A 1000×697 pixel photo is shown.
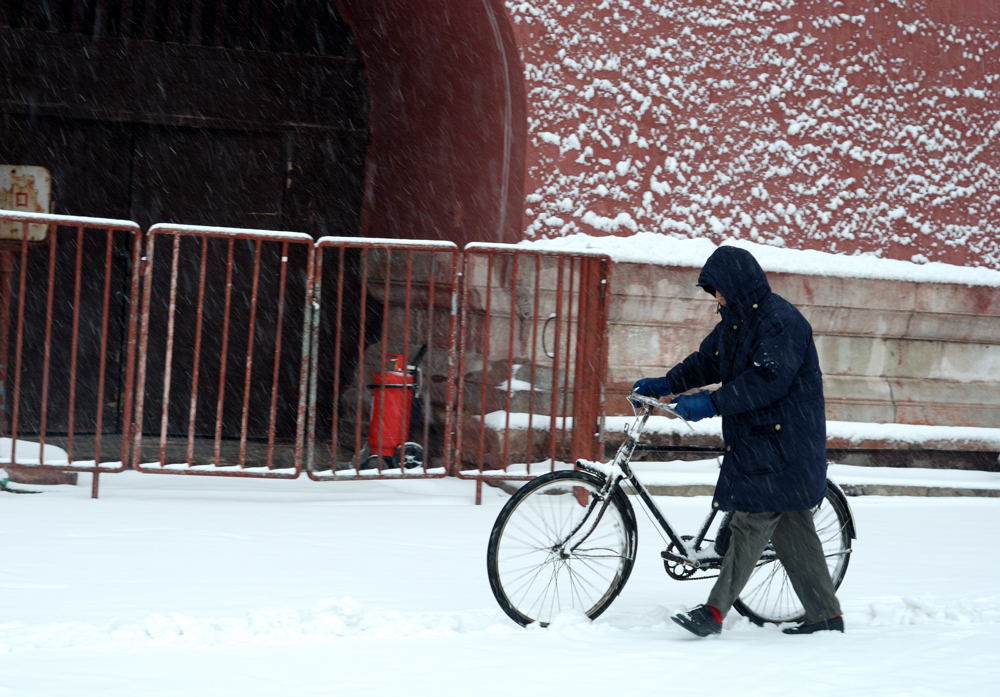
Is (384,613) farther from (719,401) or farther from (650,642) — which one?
(719,401)

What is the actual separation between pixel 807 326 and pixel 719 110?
4.17 meters

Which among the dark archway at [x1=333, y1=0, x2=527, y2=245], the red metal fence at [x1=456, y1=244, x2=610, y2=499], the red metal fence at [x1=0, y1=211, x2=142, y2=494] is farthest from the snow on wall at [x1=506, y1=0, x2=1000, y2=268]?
the red metal fence at [x1=0, y1=211, x2=142, y2=494]

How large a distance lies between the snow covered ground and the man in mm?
283

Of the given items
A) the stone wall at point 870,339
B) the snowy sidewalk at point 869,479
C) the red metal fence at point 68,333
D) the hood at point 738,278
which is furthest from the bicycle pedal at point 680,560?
the red metal fence at point 68,333

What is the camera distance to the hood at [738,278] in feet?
16.6

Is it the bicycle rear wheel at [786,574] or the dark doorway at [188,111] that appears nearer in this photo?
the bicycle rear wheel at [786,574]

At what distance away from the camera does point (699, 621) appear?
4965 millimetres

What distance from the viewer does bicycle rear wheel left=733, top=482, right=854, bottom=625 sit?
5.41 metres

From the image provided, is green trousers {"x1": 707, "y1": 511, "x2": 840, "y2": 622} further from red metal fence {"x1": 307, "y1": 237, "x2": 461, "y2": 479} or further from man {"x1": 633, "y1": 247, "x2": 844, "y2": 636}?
red metal fence {"x1": 307, "y1": 237, "x2": 461, "y2": 479}

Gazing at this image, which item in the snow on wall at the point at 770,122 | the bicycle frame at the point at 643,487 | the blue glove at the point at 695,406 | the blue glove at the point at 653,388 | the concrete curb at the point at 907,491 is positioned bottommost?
the concrete curb at the point at 907,491

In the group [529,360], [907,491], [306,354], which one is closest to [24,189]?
[306,354]

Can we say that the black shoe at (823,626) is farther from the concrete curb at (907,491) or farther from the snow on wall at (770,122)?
the snow on wall at (770,122)

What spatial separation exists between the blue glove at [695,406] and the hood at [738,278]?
0.40m

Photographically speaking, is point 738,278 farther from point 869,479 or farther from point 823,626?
point 869,479
